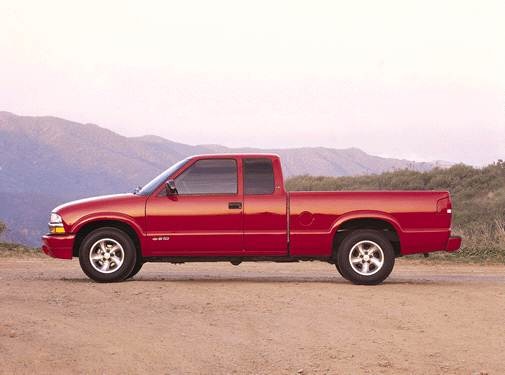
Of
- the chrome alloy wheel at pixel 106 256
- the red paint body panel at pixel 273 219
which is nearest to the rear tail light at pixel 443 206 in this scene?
the red paint body panel at pixel 273 219

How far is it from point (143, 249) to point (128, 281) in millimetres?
711

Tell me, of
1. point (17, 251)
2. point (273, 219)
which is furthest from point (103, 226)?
point (17, 251)

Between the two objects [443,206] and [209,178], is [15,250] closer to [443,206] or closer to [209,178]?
[209,178]

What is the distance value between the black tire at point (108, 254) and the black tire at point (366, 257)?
318 cm

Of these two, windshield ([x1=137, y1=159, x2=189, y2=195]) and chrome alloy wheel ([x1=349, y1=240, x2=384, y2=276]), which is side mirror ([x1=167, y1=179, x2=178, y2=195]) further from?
chrome alloy wheel ([x1=349, y1=240, x2=384, y2=276])

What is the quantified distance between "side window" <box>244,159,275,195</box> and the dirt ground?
146 centimetres

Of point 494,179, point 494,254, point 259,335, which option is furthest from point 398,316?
point 494,179

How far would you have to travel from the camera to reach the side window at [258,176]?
13.7 m

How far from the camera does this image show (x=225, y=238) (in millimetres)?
13594

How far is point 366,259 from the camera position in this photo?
1370cm

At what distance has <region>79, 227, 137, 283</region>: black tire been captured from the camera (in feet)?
44.7

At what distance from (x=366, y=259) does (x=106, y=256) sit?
155 inches

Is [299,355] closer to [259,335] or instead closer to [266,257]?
[259,335]

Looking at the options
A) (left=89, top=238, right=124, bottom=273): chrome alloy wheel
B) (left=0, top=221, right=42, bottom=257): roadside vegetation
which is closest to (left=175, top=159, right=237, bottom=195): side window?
(left=89, top=238, right=124, bottom=273): chrome alloy wheel
